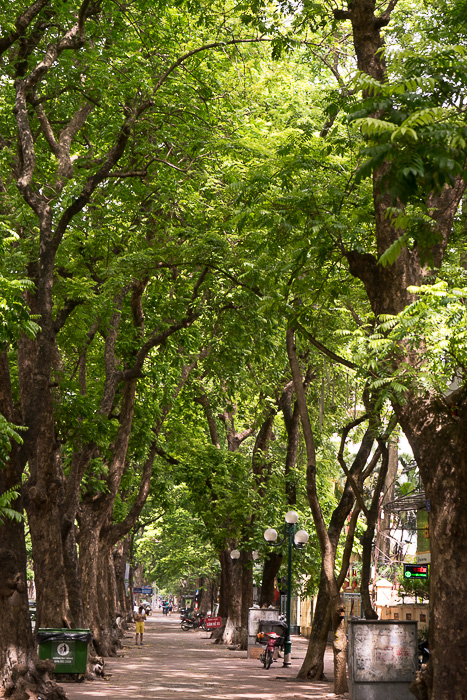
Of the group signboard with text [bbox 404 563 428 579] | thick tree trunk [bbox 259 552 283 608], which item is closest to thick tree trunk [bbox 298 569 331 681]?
signboard with text [bbox 404 563 428 579]

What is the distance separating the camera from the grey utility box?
13.9 meters

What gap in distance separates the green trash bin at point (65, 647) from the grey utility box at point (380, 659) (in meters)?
5.28

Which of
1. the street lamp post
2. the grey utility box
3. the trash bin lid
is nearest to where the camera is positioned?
the grey utility box

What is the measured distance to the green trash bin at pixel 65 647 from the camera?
A: 16.1 metres

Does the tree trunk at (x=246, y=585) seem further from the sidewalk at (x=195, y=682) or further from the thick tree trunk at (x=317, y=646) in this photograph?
the thick tree trunk at (x=317, y=646)

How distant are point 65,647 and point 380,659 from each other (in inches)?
240

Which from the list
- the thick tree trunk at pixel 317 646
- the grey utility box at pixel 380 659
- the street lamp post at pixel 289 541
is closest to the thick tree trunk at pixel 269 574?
the street lamp post at pixel 289 541

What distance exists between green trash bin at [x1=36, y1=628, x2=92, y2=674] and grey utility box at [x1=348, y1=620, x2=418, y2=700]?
528 cm

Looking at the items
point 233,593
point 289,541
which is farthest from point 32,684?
point 233,593

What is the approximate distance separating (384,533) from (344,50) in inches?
1249

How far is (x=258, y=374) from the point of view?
79.3 feet

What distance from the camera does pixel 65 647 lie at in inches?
651

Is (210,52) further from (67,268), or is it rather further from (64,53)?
(67,268)

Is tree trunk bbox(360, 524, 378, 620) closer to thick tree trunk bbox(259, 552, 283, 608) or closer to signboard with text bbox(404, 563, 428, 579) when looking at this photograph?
signboard with text bbox(404, 563, 428, 579)
